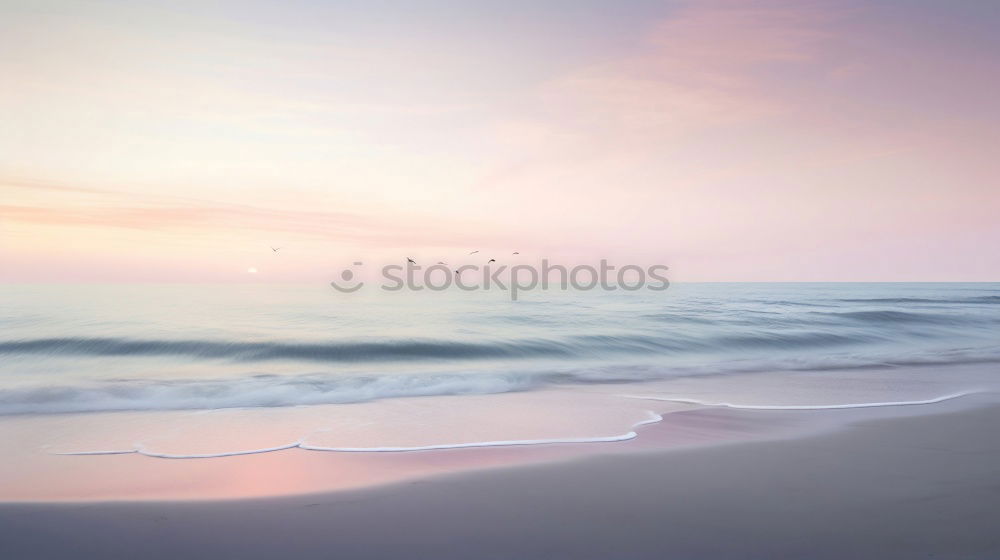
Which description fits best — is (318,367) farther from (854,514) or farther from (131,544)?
(854,514)

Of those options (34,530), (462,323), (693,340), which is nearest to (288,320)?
(462,323)

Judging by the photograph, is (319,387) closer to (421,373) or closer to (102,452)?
(421,373)

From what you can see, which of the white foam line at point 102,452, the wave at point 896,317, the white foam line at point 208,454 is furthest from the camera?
the wave at point 896,317

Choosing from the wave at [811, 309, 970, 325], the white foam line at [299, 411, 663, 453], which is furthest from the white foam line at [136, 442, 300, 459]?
the wave at [811, 309, 970, 325]

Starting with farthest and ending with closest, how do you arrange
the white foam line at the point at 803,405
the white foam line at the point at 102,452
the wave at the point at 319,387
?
the wave at the point at 319,387, the white foam line at the point at 803,405, the white foam line at the point at 102,452

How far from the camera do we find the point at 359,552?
13.1 ft

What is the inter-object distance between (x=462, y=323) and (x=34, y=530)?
21.1 m

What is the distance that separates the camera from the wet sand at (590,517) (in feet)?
13.3

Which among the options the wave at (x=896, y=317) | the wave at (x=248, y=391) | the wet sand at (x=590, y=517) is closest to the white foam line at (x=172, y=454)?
the wet sand at (x=590, y=517)

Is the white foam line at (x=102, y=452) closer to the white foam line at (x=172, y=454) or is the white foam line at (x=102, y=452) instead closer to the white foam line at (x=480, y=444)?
the white foam line at (x=172, y=454)

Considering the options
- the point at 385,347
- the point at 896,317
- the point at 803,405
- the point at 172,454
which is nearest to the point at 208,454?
the point at 172,454

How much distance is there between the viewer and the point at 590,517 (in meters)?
4.58

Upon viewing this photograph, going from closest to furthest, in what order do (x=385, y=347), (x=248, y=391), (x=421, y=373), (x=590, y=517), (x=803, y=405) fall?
(x=590, y=517)
(x=803, y=405)
(x=248, y=391)
(x=421, y=373)
(x=385, y=347)

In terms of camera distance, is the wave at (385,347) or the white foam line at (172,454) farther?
the wave at (385,347)
